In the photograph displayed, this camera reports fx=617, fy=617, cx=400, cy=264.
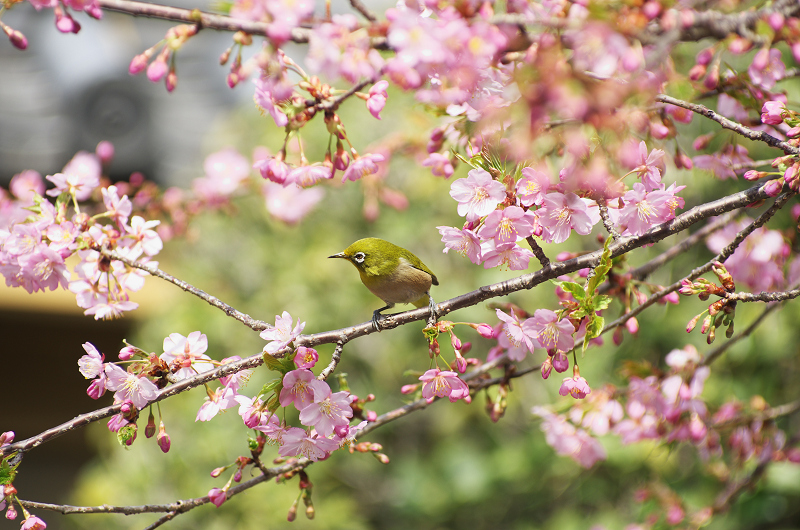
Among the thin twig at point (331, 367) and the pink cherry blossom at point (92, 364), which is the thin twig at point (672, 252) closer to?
the thin twig at point (331, 367)

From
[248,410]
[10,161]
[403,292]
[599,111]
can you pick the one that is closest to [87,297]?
[248,410]

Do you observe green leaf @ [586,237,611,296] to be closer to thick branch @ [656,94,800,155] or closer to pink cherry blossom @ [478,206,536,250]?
pink cherry blossom @ [478,206,536,250]

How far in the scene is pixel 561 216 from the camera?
124 cm

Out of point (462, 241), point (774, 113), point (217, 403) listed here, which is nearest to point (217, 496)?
point (217, 403)

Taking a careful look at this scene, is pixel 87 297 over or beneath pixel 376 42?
beneath

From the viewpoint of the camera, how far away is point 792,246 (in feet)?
5.75

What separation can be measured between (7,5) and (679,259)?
2.99 m

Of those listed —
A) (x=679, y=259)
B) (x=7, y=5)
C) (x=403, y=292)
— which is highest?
(x=7, y=5)

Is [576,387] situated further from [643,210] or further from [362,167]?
[362,167]

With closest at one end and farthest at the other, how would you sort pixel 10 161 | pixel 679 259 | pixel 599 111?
1. pixel 599 111
2. pixel 679 259
3. pixel 10 161

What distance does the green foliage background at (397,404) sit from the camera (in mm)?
3129

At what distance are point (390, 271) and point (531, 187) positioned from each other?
82 centimetres

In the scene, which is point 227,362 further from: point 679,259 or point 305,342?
point 679,259

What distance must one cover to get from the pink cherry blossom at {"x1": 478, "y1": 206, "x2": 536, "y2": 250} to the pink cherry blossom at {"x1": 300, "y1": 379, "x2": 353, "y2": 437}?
0.43 meters
